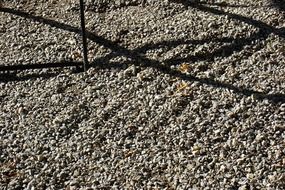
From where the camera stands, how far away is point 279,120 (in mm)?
5625

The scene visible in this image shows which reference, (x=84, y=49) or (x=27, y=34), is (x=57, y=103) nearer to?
(x=84, y=49)

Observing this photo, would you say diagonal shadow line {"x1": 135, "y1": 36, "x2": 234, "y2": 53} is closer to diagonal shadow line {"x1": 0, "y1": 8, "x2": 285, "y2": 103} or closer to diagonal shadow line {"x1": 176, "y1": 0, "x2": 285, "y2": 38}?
diagonal shadow line {"x1": 0, "y1": 8, "x2": 285, "y2": 103}

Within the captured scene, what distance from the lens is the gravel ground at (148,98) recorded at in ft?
17.5

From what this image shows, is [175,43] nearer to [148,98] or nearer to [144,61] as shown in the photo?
[144,61]

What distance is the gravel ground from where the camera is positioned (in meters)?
5.34

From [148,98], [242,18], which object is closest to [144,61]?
[148,98]

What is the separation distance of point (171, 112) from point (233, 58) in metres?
1.17

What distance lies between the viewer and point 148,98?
626cm

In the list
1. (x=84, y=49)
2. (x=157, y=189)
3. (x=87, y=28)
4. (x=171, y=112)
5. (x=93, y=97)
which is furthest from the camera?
(x=87, y=28)

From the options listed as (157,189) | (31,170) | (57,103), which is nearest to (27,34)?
A: (57,103)

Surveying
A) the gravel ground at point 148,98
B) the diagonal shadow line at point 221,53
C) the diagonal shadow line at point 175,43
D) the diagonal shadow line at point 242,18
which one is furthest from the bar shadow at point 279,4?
the diagonal shadow line at point 175,43

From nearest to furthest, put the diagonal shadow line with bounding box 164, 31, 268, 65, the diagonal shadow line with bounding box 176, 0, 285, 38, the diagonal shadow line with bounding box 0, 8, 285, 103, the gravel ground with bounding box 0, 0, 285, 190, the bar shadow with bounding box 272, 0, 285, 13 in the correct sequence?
1. the gravel ground with bounding box 0, 0, 285, 190
2. the diagonal shadow line with bounding box 0, 8, 285, 103
3. the diagonal shadow line with bounding box 164, 31, 268, 65
4. the diagonal shadow line with bounding box 176, 0, 285, 38
5. the bar shadow with bounding box 272, 0, 285, 13

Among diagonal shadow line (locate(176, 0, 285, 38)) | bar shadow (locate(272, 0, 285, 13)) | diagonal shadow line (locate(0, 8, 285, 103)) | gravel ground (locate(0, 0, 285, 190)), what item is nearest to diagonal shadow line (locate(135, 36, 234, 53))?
gravel ground (locate(0, 0, 285, 190))

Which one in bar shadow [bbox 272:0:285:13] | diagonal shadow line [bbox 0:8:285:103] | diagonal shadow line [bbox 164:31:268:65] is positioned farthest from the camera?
bar shadow [bbox 272:0:285:13]
